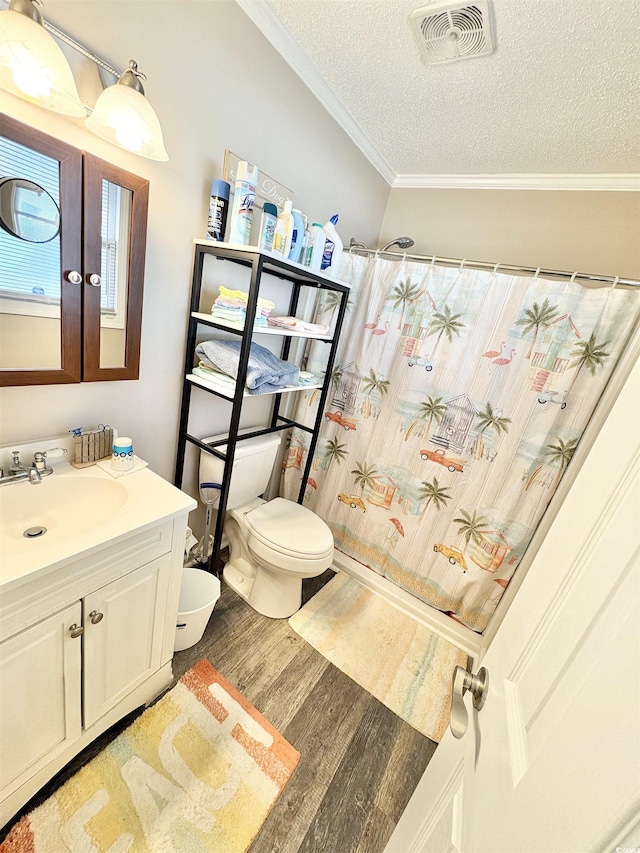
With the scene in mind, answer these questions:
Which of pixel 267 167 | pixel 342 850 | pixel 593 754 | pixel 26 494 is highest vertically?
pixel 267 167

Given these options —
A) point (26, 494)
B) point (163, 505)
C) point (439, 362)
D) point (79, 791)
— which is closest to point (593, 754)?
point (163, 505)

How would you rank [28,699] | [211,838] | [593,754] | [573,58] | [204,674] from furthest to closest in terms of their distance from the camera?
[204,674]
[573,58]
[211,838]
[28,699]
[593,754]

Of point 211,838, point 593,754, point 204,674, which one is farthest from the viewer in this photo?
point 204,674

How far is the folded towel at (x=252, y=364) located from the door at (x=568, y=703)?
107 cm

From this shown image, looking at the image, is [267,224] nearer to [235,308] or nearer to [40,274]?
[235,308]

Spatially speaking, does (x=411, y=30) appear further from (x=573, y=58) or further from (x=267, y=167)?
(x=267, y=167)

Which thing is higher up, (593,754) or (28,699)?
(593,754)

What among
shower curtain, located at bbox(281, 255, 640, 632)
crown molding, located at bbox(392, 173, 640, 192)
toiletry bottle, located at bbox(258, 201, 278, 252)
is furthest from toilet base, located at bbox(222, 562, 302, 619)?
crown molding, located at bbox(392, 173, 640, 192)

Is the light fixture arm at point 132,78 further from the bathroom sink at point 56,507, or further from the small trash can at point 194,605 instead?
the small trash can at point 194,605

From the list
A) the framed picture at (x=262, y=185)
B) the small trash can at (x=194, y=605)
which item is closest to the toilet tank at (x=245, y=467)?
the small trash can at (x=194, y=605)

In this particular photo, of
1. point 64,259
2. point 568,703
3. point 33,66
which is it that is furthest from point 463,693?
point 33,66

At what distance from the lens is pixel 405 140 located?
1683mm

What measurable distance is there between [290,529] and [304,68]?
6.34ft

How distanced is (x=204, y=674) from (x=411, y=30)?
2.40 metres
